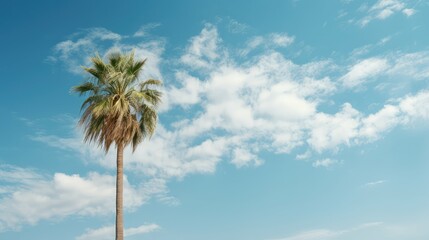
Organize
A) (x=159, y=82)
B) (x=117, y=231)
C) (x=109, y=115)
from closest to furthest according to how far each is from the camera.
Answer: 1. (x=117, y=231)
2. (x=109, y=115)
3. (x=159, y=82)

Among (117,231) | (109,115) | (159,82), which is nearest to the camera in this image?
(117,231)

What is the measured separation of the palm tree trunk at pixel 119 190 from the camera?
1121 inches

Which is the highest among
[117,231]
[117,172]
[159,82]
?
[159,82]

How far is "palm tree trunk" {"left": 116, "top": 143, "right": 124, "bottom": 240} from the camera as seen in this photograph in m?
28.5

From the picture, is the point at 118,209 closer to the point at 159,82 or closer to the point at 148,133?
the point at 148,133

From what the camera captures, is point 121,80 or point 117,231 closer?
point 117,231

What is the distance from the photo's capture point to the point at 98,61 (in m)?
31.8

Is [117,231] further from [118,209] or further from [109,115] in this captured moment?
[109,115]

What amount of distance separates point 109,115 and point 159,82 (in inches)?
177

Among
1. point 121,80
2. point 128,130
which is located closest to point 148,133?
point 128,130

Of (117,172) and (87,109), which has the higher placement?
(87,109)

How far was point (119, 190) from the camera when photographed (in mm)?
29656

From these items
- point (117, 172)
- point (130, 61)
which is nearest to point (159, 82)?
point (130, 61)

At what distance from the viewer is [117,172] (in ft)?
99.2
